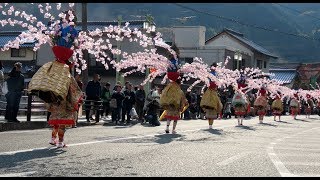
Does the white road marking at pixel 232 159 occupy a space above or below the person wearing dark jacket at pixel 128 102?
below

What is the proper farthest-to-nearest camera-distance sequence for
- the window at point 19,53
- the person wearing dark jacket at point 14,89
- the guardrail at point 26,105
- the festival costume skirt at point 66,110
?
1. the window at point 19,53
2. the guardrail at point 26,105
3. the person wearing dark jacket at point 14,89
4. the festival costume skirt at point 66,110

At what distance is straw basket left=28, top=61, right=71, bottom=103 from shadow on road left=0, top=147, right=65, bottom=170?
1.03 metres

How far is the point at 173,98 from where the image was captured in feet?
47.8

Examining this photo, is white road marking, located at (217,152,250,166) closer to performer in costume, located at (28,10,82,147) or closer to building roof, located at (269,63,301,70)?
performer in costume, located at (28,10,82,147)

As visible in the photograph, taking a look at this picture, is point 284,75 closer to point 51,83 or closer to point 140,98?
point 140,98

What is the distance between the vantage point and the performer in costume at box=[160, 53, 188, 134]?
47.9 feet

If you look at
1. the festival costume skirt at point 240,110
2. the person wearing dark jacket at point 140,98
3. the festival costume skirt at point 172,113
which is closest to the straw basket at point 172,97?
the festival costume skirt at point 172,113

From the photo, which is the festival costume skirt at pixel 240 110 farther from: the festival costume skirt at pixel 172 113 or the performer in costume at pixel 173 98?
the festival costume skirt at pixel 172 113

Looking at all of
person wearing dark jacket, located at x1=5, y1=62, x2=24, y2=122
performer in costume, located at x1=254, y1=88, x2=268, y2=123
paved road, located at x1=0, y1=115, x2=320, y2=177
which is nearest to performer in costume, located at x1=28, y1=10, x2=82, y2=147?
paved road, located at x1=0, y1=115, x2=320, y2=177

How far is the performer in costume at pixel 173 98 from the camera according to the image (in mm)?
14602

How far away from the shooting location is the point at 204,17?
311ft

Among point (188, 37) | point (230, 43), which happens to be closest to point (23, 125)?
point (188, 37)

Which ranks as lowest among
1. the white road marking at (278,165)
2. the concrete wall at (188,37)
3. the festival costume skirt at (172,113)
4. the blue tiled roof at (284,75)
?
the white road marking at (278,165)

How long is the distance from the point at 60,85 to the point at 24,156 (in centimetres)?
166
